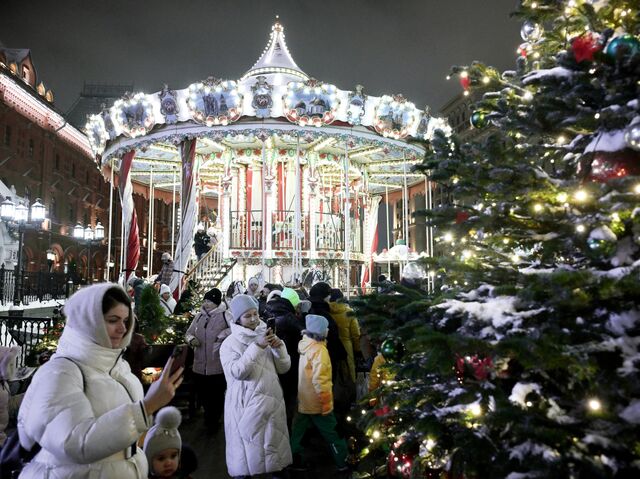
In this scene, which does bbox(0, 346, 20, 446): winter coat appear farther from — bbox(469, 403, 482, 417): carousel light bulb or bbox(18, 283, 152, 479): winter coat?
bbox(469, 403, 482, 417): carousel light bulb

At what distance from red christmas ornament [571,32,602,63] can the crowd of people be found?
1.95 m

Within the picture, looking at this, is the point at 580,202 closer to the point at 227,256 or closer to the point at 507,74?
the point at 507,74

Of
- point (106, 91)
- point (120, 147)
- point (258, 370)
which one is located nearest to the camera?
point (258, 370)

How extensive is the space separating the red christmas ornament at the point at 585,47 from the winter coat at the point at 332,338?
368cm

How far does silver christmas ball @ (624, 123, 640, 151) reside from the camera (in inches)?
78.5

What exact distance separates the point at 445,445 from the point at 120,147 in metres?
14.1

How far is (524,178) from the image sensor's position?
2316 millimetres

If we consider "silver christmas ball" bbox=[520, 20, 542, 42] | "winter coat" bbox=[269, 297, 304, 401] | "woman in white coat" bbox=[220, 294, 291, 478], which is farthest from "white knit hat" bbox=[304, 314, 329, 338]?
"silver christmas ball" bbox=[520, 20, 542, 42]

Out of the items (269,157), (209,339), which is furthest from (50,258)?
(209,339)

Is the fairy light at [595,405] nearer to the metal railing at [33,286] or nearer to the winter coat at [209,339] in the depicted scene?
the winter coat at [209,339]

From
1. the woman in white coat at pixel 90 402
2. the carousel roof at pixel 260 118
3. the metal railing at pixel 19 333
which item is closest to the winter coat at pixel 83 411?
the woman in white coat at pixel 90 402

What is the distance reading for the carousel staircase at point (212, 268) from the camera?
45.5 ft

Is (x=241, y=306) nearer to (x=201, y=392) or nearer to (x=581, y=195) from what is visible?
(x=581, y=195)

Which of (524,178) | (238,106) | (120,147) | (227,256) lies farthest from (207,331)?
(120,147)
